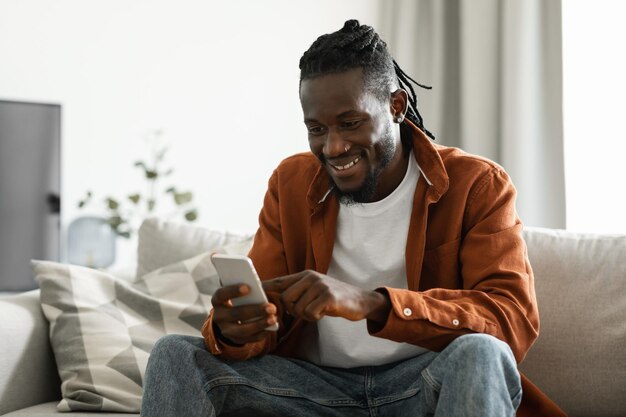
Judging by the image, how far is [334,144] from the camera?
167cm

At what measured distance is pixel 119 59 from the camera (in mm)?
3566

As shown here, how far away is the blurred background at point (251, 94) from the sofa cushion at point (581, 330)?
3.21ft

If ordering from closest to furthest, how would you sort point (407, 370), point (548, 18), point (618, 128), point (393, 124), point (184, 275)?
1. point (407, 370)
2. point (393, 124)
3. point (184, 275)
4. point (618, 128)
5. point (548, 18)

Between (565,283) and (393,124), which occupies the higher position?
(393,124)

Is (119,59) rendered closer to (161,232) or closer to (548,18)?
(161,232)

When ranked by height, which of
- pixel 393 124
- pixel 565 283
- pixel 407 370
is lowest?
pixel 407 370

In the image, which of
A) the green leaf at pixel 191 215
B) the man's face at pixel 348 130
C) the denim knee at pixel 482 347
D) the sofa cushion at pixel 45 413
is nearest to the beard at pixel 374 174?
the man's face at pixel 348 130

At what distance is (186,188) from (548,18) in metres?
1.63

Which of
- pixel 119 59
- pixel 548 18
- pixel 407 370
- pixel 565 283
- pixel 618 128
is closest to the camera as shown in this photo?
pixel 407 370

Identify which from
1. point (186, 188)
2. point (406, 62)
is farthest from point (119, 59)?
point (406, 62)

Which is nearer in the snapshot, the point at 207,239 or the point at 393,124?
the point at 393,124

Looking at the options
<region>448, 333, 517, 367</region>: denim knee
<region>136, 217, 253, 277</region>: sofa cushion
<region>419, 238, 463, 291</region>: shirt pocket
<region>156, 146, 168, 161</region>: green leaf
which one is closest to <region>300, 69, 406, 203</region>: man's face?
<region>419, 238, 463, 291</region>: shirt pocket

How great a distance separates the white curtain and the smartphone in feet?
6.15

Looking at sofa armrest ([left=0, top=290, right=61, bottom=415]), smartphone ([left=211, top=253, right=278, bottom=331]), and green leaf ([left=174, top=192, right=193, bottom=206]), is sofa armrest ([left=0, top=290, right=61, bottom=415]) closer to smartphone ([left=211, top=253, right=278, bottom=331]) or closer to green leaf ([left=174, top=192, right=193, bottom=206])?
smartphone ([left=211, top=253, right=278, bottom=331])
